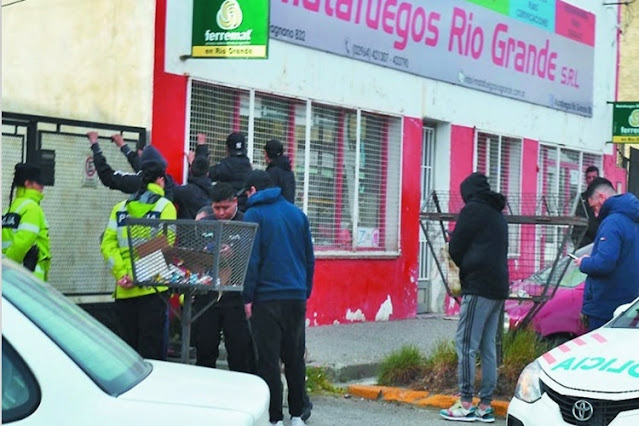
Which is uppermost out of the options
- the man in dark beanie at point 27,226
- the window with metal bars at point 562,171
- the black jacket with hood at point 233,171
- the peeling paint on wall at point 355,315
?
the window with metal bars at point 562,171

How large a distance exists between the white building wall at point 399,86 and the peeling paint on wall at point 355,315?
9.12ft

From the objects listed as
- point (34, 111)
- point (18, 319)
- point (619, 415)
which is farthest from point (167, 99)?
point (18, 319)

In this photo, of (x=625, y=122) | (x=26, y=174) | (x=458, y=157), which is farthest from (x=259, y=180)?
(x=625, y=122)

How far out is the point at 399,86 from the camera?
15914mm

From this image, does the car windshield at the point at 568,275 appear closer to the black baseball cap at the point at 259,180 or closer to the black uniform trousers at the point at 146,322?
the black baseball cap at the point at 259,180

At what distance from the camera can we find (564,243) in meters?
10.9

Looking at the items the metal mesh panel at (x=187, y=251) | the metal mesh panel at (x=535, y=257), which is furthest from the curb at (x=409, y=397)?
the metal mesh panel at (x=187, y=251)

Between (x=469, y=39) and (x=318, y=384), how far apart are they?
333 inches

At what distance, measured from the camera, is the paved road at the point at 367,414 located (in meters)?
9.29

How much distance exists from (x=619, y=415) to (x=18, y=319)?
411 cm

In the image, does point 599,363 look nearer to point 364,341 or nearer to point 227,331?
point 227,331

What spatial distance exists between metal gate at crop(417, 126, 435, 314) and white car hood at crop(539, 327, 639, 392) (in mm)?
9145

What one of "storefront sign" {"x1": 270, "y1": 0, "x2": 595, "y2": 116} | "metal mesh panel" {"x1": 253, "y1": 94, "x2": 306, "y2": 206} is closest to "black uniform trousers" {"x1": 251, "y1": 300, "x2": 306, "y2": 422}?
"metal mesh panel" {"x1": 253, "y1": 94, "x2": 306, "y2": 206}

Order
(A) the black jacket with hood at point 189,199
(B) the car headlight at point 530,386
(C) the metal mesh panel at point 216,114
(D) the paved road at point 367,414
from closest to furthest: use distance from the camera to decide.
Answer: (B) the car headlight at point 530,386 < (D) the paved road at point 367,414 < (A) the black jacket with hood at point 189,199 < (C) the metal mesh panel at point 216,114
